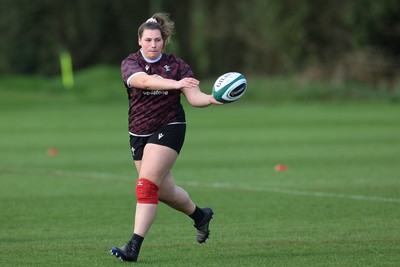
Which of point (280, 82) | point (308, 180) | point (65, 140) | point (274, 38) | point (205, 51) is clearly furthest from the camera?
point (205, 51)

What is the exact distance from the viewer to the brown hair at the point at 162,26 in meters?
9.23

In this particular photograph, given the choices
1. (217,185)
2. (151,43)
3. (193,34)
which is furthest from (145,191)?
(193,34)

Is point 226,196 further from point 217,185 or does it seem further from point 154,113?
point 154,113

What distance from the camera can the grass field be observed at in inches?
372

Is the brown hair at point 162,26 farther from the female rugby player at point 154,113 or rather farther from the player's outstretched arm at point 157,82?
the player's outstretched arm at point 157,82

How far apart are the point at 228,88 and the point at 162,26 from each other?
1.17 metres

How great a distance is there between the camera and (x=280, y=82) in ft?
176

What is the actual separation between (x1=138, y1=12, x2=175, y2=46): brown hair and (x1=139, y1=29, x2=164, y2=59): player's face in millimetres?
49

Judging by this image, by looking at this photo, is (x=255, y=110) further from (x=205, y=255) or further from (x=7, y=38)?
(x=7, y=38)

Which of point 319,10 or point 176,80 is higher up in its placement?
point 176,80

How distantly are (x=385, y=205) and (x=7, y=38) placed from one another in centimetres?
6864

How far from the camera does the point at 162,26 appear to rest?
9367 mm

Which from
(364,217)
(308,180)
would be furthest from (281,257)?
(308,180)

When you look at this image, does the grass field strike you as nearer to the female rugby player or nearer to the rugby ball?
the female rugby player
